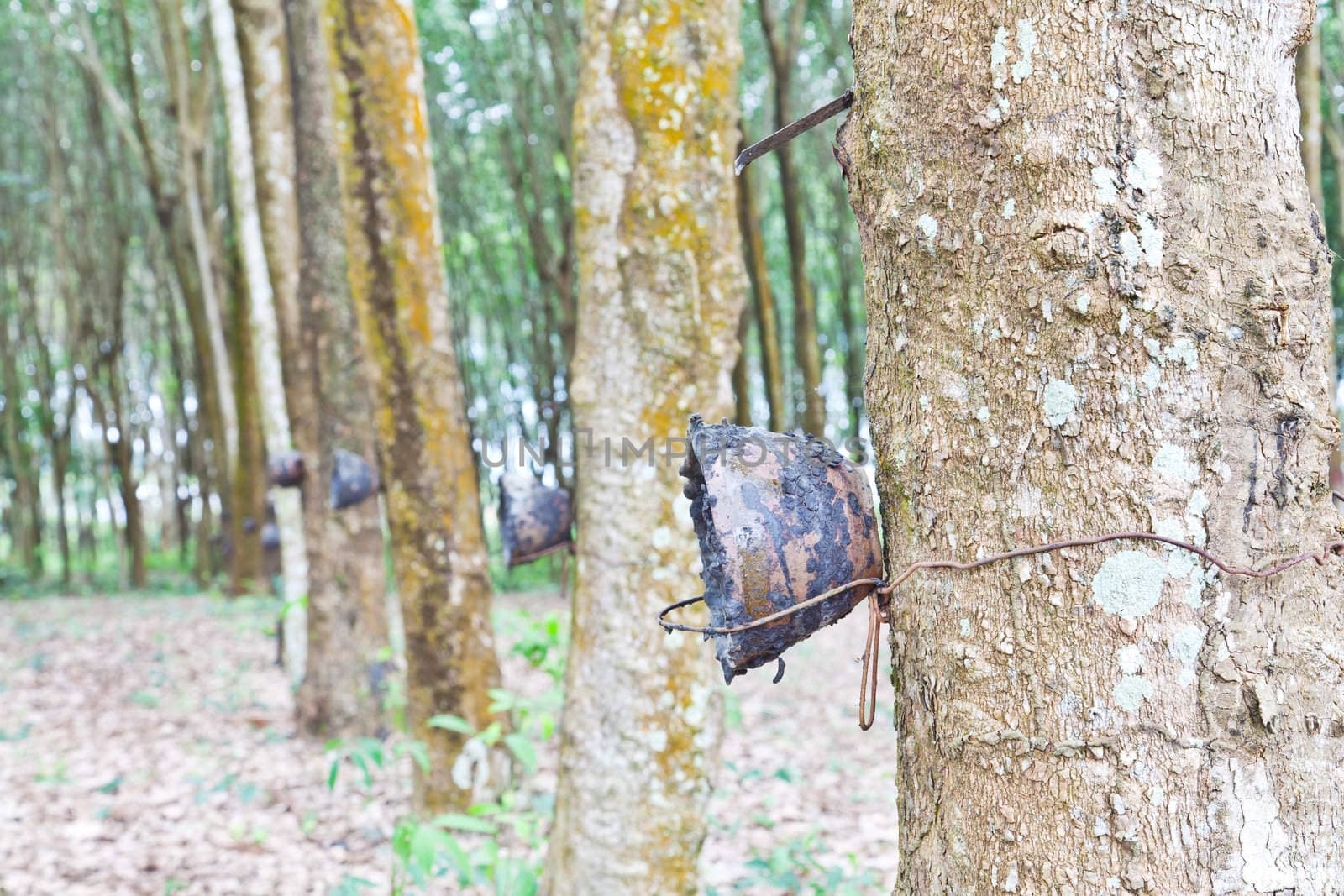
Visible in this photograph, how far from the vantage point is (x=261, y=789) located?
14.6ft

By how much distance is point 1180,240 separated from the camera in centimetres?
94

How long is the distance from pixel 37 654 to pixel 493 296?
9.25 metres

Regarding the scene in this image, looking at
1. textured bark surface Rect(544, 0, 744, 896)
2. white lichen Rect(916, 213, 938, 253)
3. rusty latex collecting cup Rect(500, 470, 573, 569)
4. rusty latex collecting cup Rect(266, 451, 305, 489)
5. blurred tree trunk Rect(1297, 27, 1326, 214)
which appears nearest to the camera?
white lichen Rect(916, 213, 938, 253)

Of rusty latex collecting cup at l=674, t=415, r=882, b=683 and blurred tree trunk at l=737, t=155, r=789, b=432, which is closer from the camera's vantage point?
rusty latex collecting cup at l=674, t=415, r=882, b=683

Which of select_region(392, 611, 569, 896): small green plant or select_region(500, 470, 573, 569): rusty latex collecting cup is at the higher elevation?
select_region(500, 470, 573, 569): rusty latex collecting cup

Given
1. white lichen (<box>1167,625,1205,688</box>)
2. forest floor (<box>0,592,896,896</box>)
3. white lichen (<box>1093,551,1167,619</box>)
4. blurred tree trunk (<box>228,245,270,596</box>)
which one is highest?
blurred tree trunk (<box>228,245,270,596</box>)

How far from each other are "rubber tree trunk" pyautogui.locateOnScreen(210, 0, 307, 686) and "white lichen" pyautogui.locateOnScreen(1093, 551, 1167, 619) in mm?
4944

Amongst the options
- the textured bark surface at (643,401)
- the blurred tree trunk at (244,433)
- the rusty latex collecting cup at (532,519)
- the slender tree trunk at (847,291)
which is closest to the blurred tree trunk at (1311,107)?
the textured bark surface at (643,401)

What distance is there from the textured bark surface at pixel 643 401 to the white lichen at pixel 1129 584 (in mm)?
1718

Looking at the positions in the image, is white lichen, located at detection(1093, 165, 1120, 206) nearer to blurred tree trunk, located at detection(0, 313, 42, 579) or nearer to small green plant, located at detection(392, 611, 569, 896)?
small green plant, located at detection(392, 611, 569, 896)

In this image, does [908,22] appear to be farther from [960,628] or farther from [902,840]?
[902,840]

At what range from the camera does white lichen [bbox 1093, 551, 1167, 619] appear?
0.93 metres

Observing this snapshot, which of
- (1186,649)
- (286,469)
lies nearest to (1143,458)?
(1186,649)

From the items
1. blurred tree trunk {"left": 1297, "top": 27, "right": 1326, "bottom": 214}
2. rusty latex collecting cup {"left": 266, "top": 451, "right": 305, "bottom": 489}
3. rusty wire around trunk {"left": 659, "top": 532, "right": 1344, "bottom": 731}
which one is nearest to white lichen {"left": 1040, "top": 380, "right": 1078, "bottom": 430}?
rusty wire around trunk {"left": 659, "top": 532, "right": 1344, "bottom": 731}
